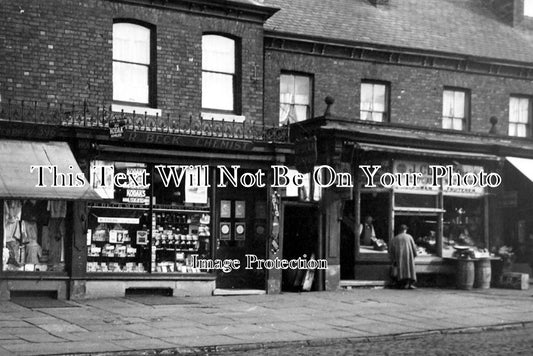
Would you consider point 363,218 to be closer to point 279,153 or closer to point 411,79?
point 279,153

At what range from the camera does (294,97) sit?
21.4 metres

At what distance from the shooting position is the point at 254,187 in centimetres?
1936

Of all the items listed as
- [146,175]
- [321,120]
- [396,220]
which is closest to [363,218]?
[396,220]

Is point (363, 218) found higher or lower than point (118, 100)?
lower

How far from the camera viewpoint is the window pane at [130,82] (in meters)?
17.8

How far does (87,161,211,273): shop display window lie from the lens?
1719cm

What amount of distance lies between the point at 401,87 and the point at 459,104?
232 cm

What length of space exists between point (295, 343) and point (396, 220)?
32.1 ft

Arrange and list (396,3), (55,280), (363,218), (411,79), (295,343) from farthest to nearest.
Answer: (396,3), (411,79), (363,218), (55,280), (295,343)

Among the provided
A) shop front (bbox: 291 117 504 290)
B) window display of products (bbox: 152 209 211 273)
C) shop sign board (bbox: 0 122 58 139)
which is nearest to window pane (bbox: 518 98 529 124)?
shop front (bbox: 291 117 504 290)

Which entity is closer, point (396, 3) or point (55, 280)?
point (55, 280)

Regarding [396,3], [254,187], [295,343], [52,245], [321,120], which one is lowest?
[295,343]

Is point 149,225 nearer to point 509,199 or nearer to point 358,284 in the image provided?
point 358,284

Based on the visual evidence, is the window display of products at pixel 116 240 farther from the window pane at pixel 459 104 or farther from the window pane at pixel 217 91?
the window pane at pixel 459 104
